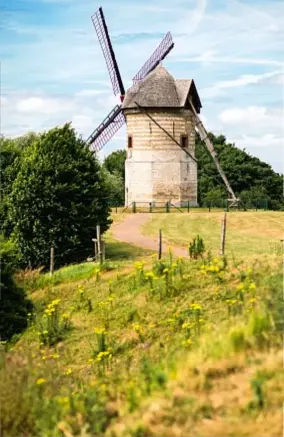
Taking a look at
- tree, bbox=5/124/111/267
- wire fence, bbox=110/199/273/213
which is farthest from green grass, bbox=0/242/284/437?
wire fence, bbox=110/199/273/213

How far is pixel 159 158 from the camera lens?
55.7m

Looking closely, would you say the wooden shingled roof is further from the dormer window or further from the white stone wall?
the dormer window

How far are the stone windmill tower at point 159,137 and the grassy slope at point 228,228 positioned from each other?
6.12 m

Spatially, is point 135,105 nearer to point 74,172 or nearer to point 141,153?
point 141,153

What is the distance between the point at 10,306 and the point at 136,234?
66.4ft

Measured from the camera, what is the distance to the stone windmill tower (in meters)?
55.1

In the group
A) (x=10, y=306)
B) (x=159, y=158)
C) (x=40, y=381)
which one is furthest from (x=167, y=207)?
(x=40, y=381)

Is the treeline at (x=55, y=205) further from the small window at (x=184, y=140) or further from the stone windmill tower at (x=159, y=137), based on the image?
the small window at (x=184, y=140)

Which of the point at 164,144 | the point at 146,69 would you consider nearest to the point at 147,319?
the point at 164,144

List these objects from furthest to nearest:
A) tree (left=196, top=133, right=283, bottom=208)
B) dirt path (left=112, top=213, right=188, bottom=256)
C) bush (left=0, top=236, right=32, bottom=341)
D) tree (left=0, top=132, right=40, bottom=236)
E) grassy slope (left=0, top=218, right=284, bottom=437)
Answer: tree (left=196, top=133, right=283, bottom=208) < dirt path (left=112, top=213, right=188, bottom=256) < tree (left=0, top=132, right=40, bottom=236) < bush (left=0, top=236, right=32, bottom=341) < grassy slope (left=0, top=218, right=284, bottom=437)

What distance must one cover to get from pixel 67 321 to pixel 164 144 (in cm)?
3618

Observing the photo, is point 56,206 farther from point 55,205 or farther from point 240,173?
point 240,173

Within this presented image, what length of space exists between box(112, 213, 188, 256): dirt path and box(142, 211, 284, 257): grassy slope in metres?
0.63

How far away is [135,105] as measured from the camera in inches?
2175
